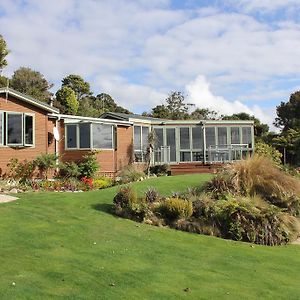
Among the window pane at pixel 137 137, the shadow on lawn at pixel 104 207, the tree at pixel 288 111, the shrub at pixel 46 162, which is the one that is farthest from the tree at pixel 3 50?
the tree at pixel 288 111

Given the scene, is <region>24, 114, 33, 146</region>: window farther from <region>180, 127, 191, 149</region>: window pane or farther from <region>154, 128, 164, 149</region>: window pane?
<region>180, 127, 191, 149</region>: window pane

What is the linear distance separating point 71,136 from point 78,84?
3927cm

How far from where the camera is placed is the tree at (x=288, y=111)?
6244 centimetres

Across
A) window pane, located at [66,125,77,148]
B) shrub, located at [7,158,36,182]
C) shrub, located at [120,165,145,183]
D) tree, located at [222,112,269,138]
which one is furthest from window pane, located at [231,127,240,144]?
tree, located at [222,112,269,138]

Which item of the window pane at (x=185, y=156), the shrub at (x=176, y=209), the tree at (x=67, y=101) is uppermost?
the tree at (x=67, y=101)

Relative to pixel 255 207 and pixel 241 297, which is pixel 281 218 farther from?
pixel 241 297

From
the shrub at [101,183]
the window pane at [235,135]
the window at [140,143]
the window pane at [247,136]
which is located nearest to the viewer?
the shrub at [101,183]

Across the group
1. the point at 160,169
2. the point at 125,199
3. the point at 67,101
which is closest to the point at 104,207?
the point at 125,199

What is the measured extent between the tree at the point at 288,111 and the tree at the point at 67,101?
2919cm

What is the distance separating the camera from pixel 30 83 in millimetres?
48812

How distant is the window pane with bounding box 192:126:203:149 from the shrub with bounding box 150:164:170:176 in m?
3.54

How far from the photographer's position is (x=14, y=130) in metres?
19.8

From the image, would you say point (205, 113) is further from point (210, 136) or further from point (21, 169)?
point (21, 169)

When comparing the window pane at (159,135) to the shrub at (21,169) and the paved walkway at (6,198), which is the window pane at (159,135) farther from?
the paved walkway at (6,198)
